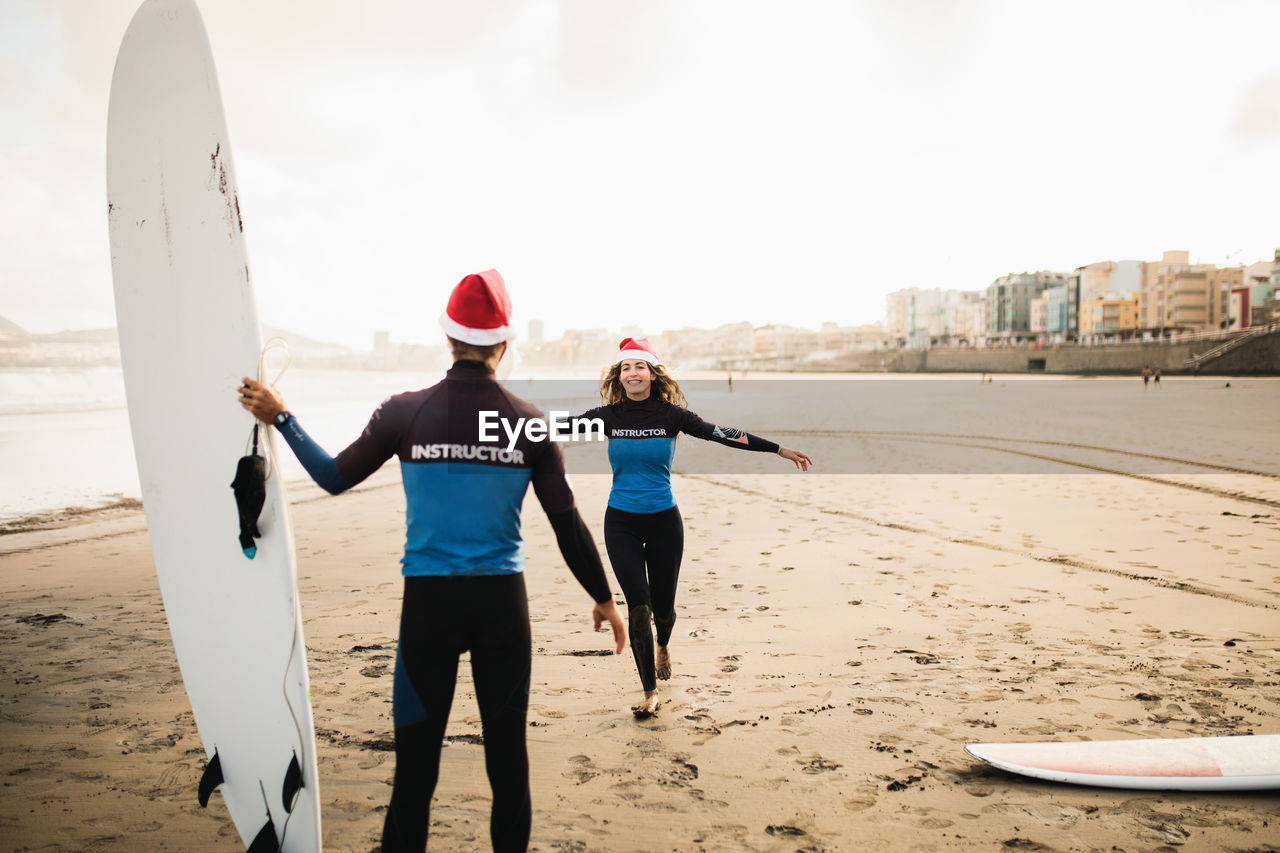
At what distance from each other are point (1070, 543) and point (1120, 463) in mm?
6583

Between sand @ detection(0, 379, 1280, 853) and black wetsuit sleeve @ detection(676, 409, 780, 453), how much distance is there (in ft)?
4.26

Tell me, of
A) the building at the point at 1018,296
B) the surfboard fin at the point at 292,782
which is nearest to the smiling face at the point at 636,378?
the surfboard fin at the point at 292,782

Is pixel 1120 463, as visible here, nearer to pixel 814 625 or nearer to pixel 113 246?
pixel 814 625

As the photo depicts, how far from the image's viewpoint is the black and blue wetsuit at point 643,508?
367cm

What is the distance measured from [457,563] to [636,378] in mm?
1892

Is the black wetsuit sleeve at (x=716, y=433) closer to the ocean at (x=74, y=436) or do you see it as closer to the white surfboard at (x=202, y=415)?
the white surfboard at (x=202, y=415)

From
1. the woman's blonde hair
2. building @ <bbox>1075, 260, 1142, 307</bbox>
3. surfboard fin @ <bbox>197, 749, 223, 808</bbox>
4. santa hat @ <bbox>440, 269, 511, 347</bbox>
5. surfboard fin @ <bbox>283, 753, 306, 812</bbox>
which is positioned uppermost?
building @ <bbox>1075, 260, 1142, 307</bbox>

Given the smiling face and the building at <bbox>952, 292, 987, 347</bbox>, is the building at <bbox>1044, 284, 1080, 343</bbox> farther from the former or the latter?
the smiling face

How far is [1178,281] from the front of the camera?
98.0m

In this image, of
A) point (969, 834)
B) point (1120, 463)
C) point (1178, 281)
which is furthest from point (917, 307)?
point (969, 834)

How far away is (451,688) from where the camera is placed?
2.05 meters

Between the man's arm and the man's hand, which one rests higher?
the man's arm

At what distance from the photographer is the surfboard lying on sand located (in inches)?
115

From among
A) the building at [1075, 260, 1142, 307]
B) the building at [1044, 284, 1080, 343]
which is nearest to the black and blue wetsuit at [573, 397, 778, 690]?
the building at [1044, 284, 1080, 343]
